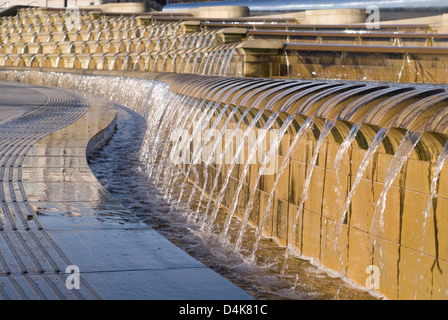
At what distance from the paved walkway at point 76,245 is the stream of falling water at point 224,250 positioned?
605mm

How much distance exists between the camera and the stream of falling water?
4.77 meters

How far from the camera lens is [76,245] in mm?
4449

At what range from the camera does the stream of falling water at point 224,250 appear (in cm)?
477

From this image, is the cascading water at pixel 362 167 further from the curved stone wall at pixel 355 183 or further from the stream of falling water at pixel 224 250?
the stream of falling water at pixel 224 250

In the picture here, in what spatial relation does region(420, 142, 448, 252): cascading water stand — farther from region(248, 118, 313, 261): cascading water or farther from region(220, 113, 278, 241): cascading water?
region(220, 113, 278, 241): cascading water

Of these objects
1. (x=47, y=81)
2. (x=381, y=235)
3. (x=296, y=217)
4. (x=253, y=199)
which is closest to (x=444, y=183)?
(x=381, y=235)

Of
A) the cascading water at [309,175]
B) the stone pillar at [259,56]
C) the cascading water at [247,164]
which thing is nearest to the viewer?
the cascading water at [309,175]

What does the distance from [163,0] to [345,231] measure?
2381 inches

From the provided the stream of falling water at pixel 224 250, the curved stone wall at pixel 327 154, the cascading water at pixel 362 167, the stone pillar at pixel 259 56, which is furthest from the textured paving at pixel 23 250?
the stone pillar at pixel 259 56

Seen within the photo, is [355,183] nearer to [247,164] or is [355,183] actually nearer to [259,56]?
[247,164]

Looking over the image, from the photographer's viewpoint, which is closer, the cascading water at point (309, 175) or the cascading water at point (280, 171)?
the cascading water at point (309, 175)

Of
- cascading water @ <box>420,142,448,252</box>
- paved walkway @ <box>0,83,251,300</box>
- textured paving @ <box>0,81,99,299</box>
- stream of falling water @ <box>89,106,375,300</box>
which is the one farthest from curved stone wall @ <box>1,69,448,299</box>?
textured paving @ <box>0,81,99,299</box>

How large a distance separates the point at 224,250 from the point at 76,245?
160 cm

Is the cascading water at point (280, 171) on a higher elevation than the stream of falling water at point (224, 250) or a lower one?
higher
